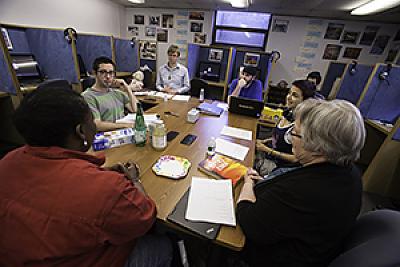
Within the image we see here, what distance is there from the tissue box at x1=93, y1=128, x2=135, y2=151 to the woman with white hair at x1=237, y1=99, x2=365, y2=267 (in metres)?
0.92

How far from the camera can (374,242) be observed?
62cm

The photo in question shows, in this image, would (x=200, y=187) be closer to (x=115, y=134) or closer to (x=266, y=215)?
(x=266, y=215)

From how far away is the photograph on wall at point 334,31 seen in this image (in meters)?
4.06

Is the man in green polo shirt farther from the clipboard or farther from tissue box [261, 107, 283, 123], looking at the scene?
tissue box [261, 107, 283, 123]

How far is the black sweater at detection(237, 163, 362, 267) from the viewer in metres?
0.67

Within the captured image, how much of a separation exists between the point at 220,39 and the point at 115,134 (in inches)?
171

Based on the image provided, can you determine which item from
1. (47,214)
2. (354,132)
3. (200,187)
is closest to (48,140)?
(47,214)

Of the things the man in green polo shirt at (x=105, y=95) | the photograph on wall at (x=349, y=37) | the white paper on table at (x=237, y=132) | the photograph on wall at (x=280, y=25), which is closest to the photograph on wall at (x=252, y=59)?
the photograph on wall at (x=280, y=25)

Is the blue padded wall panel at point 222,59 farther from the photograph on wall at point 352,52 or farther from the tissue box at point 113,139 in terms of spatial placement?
the tissue box at point 113,139

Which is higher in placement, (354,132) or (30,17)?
(30,17)

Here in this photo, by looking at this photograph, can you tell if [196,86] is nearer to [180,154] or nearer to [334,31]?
[180,154]

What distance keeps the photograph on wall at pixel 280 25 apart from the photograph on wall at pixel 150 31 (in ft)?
9.85

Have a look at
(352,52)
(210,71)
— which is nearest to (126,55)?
(210,71)

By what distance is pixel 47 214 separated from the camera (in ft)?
1.67
